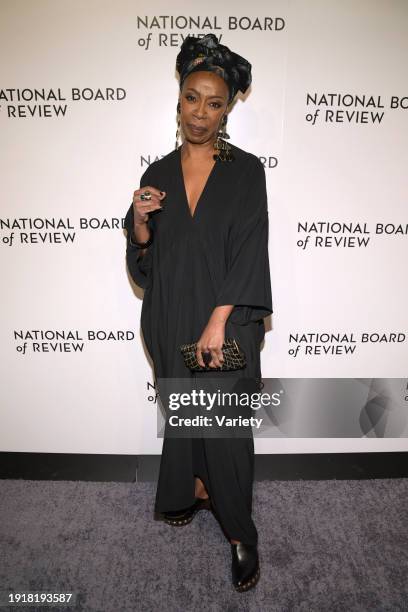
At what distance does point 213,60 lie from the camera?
55.2 inches

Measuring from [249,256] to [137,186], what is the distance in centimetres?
77

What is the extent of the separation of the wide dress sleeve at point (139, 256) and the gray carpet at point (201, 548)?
4.04 ft

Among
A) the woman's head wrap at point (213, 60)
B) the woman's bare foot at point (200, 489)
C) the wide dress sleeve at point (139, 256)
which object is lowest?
the woman's bare foot at point (200, 489)

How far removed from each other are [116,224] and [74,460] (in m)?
1.41

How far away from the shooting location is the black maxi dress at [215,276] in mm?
1493

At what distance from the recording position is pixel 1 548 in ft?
6.04

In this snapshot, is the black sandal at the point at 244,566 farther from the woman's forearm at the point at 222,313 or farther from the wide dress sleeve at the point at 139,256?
the wide dress sleeve at the point at 139,256

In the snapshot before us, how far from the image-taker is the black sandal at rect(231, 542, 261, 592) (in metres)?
1.64

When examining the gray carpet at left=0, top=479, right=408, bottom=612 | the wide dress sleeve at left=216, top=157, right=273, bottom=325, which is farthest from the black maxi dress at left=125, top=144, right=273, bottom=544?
the gray carpet at left=0, top=479, right=408, bottom=612

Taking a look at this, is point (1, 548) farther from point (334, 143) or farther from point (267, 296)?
point (334, 143)

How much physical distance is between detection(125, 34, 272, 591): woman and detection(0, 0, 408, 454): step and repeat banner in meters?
0.37

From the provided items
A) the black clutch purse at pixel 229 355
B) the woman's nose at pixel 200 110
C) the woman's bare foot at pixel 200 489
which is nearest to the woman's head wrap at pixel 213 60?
the woman's nose at pixel 200 110

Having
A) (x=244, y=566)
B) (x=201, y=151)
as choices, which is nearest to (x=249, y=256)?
(x=201, y=151)

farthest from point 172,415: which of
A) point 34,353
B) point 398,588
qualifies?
point 398,588
